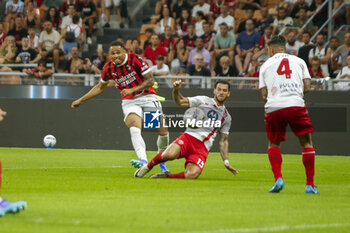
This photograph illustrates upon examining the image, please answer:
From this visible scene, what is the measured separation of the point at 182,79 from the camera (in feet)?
66.2

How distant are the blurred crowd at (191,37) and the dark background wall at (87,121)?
734 mm

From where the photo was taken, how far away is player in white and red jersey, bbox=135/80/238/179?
11547 millimetres

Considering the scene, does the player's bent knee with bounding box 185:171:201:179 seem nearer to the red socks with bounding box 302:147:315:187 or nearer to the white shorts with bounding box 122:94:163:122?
the white shorts with bounding box 122:94:163:122

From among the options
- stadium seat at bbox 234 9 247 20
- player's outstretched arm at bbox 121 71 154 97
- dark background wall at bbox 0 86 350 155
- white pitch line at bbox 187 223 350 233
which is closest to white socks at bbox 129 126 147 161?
player's outstretched arm at bbox 121 71 154 97

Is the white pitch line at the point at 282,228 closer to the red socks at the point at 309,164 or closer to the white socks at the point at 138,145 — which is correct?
the red socks at the point at 309,164

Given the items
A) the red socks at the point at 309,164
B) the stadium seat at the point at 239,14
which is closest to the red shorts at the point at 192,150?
the red socks at the point at 309,164

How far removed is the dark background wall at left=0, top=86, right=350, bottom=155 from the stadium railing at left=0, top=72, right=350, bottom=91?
0.15 metres

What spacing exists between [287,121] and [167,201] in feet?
7.51

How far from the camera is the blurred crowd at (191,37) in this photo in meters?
20.7

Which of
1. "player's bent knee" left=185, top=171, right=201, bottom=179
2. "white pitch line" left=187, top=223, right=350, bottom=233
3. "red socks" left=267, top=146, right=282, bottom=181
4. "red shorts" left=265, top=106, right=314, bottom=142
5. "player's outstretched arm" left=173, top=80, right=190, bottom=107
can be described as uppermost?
"player's outstretched arm" left=173, top=80, right=190, bottom=107

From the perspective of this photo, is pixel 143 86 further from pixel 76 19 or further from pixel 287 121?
pixel 76 19

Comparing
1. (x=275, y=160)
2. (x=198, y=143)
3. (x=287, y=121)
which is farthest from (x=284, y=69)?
(x=198, y=143)

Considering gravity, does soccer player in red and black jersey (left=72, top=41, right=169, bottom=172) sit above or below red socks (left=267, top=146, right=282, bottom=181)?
above

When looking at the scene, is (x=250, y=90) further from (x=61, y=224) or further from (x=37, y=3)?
(x=61, y=224)
